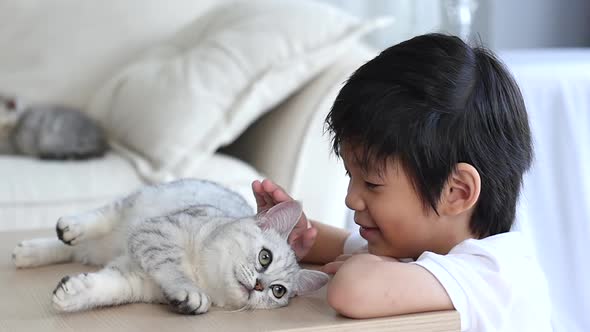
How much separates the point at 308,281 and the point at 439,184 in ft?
0.69

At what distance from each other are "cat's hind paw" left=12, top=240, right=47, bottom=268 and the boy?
0.48 meters

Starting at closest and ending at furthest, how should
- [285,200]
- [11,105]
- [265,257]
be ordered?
1. [265,257]
2. [285,200]
3. [11,105]

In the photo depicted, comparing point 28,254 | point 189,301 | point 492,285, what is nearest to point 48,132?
point 28,254

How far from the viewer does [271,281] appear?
1014mm

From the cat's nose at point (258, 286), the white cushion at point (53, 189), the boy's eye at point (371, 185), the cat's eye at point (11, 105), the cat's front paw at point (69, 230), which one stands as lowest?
the white cushion at point (53, 189)

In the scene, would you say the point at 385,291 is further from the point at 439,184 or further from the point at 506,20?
the point at 506,20

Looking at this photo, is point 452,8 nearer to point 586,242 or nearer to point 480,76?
point 586,242

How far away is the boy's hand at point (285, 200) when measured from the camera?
1196 mm

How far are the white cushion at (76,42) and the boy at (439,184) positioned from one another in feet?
5.67

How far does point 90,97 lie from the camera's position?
2.72m

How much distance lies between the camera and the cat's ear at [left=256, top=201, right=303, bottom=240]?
1086mm

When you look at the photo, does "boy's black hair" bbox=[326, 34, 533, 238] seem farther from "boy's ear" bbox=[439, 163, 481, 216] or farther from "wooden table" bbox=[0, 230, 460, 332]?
"wooden table" bbox=[0, 230, 460, 332]

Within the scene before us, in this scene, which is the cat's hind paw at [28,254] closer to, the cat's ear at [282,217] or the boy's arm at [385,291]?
the cat's ear at [282,217]

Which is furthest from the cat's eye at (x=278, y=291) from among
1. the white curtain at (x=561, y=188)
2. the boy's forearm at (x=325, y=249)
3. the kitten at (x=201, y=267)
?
the white curtain at (x=561, y=188)
